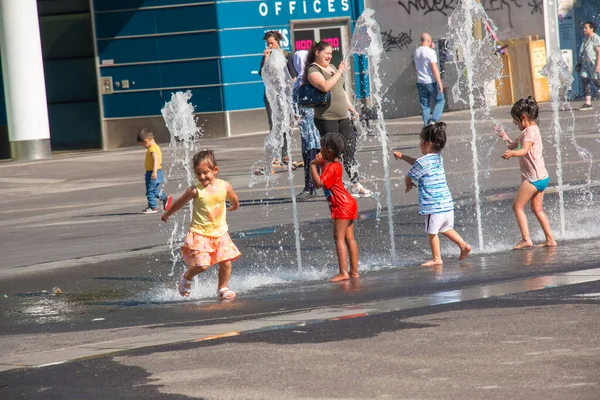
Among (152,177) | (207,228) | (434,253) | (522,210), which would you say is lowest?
(434,253)

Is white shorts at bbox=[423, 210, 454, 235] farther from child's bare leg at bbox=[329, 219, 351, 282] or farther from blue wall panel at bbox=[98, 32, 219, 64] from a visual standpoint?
blue wall panel at bbox=[98, 32, 219, 64]

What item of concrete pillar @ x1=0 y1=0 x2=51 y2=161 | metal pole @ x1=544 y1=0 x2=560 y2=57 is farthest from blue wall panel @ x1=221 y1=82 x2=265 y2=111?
metal pole @ x1=544 y1=0 x2=560 y2=57

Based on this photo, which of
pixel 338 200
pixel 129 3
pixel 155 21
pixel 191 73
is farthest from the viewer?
pixel 129 3

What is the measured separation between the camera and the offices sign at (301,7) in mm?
28500

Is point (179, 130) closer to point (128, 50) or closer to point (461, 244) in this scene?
point (461, 244)

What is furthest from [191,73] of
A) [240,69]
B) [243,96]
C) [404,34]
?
[404,34]

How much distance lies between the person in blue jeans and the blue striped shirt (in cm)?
1262

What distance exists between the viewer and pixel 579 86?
105 ft

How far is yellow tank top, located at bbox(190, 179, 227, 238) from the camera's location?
30.2 feet

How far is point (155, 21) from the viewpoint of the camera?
2842cm

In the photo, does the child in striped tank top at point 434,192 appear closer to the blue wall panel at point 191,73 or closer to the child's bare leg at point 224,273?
the child's bare leg at point 224,273

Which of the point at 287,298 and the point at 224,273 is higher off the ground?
the point at 224,273

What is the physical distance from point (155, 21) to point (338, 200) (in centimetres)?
1929

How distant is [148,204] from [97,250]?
118 inches
